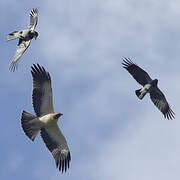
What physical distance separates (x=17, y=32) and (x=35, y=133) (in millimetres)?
5607

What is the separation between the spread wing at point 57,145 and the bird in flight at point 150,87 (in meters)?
6.08

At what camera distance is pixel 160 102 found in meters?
30.1

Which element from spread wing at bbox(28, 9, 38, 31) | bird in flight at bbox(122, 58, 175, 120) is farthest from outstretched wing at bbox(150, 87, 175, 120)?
spread wing at bbox(28, 9, 38, 31)

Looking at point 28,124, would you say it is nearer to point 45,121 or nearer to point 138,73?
point 45,121

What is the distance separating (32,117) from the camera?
23.8 meters

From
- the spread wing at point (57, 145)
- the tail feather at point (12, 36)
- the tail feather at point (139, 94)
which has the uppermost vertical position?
the tail feather at point (12, 36)

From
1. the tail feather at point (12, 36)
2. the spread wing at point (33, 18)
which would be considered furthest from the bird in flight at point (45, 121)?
the spread wing at point (33, 18)

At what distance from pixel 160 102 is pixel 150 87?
3.30 ft

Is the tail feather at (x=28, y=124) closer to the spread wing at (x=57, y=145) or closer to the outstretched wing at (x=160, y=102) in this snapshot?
the spread wing at (x=57, y=145)

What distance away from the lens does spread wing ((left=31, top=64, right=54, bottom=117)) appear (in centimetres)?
2358

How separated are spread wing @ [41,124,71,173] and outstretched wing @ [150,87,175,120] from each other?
265 inches

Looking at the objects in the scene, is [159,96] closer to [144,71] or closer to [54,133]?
[144,71]

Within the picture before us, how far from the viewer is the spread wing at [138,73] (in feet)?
97.9

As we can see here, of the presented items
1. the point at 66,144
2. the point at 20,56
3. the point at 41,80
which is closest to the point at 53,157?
the point at 66,144
